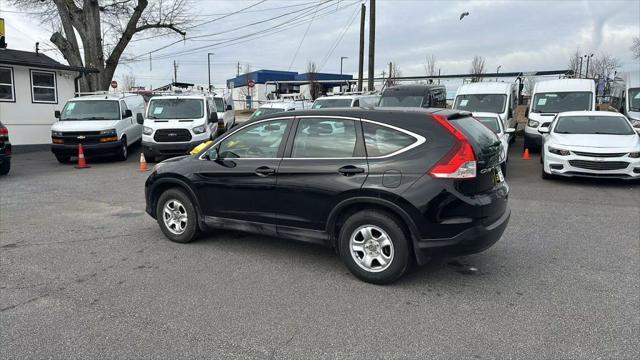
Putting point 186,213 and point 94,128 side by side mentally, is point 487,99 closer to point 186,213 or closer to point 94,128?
point 94,128

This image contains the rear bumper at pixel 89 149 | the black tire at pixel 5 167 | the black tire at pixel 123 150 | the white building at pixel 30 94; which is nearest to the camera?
the black tire at pixel 5 167

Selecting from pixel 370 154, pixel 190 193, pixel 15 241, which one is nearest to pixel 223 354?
pixel 370 154

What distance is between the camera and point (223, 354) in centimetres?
326

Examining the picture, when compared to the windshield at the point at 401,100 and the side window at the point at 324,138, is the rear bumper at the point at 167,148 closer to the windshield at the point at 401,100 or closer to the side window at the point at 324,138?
the windshield at the point at 401,100

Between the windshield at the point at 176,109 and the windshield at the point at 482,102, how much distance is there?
332 inches

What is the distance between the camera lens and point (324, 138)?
4.73 metres

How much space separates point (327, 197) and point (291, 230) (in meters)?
0.62

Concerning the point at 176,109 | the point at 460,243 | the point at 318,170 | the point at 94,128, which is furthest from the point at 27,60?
the point at 460,243

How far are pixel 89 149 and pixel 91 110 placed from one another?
1.69 m

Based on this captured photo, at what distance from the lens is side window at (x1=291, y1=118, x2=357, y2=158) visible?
→ 15.0ft

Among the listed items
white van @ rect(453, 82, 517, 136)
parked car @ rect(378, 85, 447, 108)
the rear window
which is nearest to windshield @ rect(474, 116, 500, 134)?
white van @ rect(453, 82, 517, 136)

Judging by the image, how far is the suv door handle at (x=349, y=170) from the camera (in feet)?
14.3

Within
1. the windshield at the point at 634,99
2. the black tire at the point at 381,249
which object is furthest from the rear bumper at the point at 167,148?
the windshield at the point at 634,99

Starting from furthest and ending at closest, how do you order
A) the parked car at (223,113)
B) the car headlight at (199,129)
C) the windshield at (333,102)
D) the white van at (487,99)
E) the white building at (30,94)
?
the parked car at (223,113)
the windshield at (333,102)
the white building at (30,94)
the white van at (487,99)
the car headlight at (199,129)
